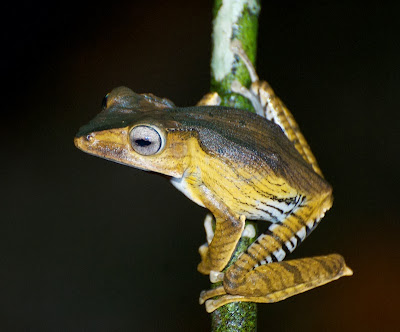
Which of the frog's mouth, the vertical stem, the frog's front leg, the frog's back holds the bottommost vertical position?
the frog's front leg

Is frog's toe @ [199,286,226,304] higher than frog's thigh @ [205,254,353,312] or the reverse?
the reverse

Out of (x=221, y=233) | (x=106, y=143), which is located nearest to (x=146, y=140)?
(x=106, y=143)

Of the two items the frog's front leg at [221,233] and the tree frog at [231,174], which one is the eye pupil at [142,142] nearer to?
the tree frog at [231,174]

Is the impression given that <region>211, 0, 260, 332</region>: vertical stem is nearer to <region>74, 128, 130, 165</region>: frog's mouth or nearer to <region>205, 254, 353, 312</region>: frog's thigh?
<region>205, 254, 353, 312</region>: frog's thigh

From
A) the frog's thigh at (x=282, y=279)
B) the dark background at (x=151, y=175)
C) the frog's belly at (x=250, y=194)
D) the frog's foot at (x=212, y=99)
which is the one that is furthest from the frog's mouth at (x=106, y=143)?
the dark background at (x=151, y=175)

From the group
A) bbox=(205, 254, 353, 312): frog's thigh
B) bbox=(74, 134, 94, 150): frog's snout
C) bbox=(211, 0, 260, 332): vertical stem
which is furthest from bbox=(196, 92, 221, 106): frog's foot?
bbox=(205, 254, 353, 312): frog's thigh

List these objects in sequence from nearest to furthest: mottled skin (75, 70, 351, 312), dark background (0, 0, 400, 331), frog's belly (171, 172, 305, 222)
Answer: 1. mottled skin (75, 70, 351, 312)
2. frog's belly (171, 172, 305, 222)
3. dark background (0, 0, 400, 331)

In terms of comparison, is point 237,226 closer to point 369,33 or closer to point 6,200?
point 6,200

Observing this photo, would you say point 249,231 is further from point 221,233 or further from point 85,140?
point 85,140
